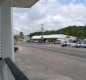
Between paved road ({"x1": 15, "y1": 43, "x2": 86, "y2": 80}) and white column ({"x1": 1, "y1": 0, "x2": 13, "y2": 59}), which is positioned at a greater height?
white column ({"x1": 1, "y1": 0, "x2": 13, "y2": 59})

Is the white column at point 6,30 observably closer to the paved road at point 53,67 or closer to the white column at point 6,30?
the white column at point 6,30

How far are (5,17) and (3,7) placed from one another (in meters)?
0.30

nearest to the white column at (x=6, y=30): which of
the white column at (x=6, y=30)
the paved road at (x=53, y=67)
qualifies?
the white column at (x=6, y=30)

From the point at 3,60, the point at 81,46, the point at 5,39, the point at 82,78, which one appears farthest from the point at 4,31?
the point at 81,46

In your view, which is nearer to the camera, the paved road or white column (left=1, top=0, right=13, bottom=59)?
white column (left=1, top=0, right=13, bottom=59)

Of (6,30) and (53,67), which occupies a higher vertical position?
(6,30)

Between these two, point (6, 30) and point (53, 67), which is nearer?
point (6, 30)

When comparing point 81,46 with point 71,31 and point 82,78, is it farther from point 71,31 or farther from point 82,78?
point 71,31

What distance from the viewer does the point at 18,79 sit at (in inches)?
167

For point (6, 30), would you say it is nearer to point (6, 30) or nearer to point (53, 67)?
point (6, 30)

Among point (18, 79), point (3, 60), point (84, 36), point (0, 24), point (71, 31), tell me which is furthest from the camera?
point (71, 31)

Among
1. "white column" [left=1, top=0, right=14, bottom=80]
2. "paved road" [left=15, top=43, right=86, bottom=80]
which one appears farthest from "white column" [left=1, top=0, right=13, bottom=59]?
"paved road" [left=15, top=43, right=86, bottom=80]

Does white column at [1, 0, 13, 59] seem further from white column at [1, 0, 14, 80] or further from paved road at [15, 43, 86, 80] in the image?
paved road at [15, 43, 86, 80]

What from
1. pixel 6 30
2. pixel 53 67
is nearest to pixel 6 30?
pixel 6 30
